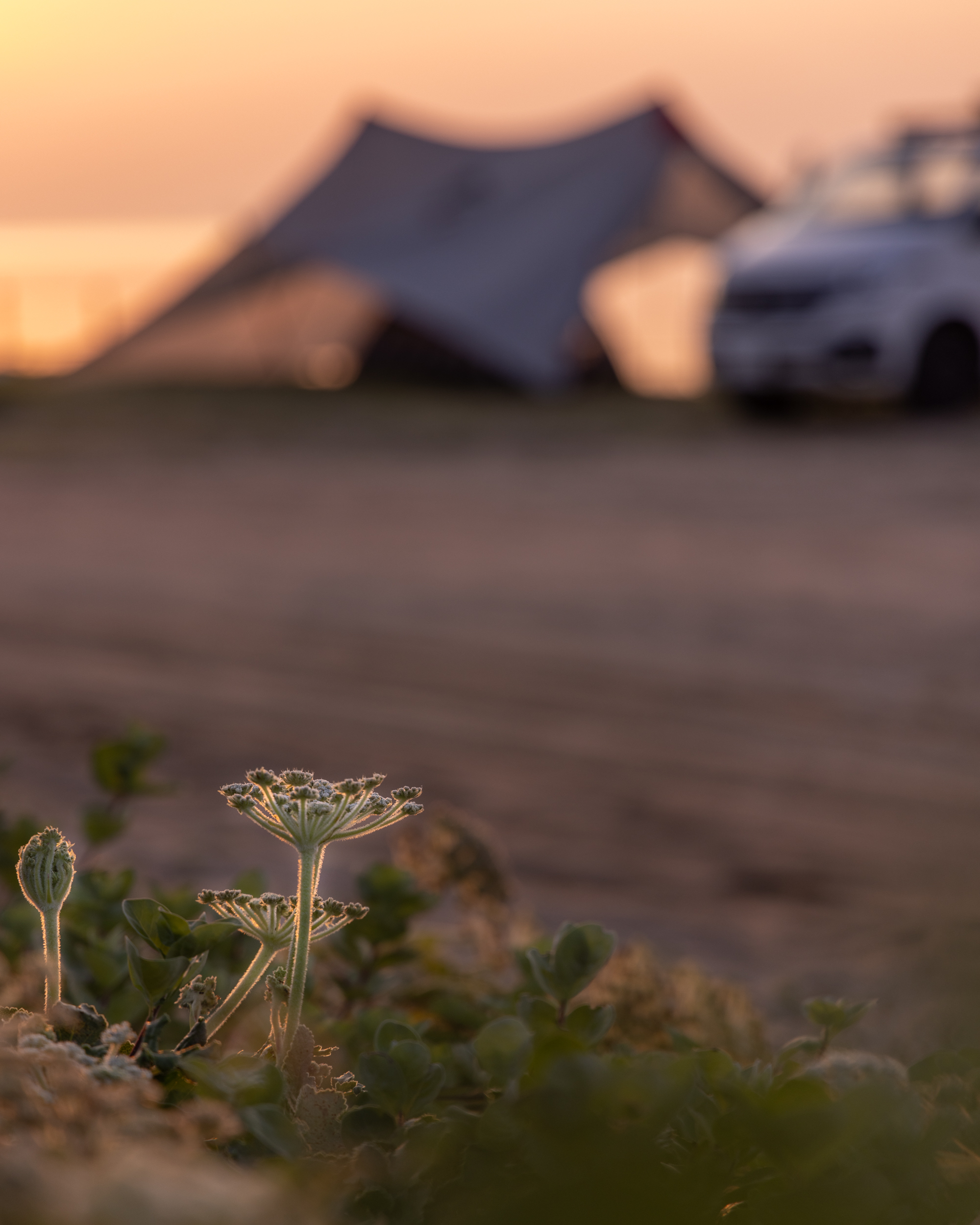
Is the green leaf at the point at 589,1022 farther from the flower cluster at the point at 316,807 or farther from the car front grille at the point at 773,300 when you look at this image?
the car front grille at the point at 773,300

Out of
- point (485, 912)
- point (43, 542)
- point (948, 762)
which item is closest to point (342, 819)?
point (485, 912)

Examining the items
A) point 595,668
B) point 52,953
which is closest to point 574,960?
point 52,953

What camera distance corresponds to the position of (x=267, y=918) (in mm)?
927

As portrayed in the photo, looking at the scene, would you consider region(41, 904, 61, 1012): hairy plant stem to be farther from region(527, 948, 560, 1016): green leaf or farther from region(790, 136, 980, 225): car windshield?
region(790, 136, 980, 225): car windshield

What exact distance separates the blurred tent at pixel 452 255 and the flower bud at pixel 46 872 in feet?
52.5

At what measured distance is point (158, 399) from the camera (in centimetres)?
1727

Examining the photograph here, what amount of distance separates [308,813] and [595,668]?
5.46 metres

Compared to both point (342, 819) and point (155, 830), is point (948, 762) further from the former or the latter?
point (342, 819)

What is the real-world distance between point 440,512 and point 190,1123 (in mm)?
9942

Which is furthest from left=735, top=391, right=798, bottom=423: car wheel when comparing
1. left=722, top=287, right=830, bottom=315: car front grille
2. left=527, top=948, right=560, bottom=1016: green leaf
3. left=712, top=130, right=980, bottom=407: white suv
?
left=527, top=948, right=560, bottom=1016: green leaf

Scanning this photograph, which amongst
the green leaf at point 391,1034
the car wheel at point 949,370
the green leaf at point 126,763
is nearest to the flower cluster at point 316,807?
the green leaf at point 391,1034

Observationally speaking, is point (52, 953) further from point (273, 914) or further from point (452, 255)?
point (452, 255)

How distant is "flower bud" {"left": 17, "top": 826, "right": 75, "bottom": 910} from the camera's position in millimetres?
891

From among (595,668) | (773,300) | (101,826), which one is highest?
(773,300)
